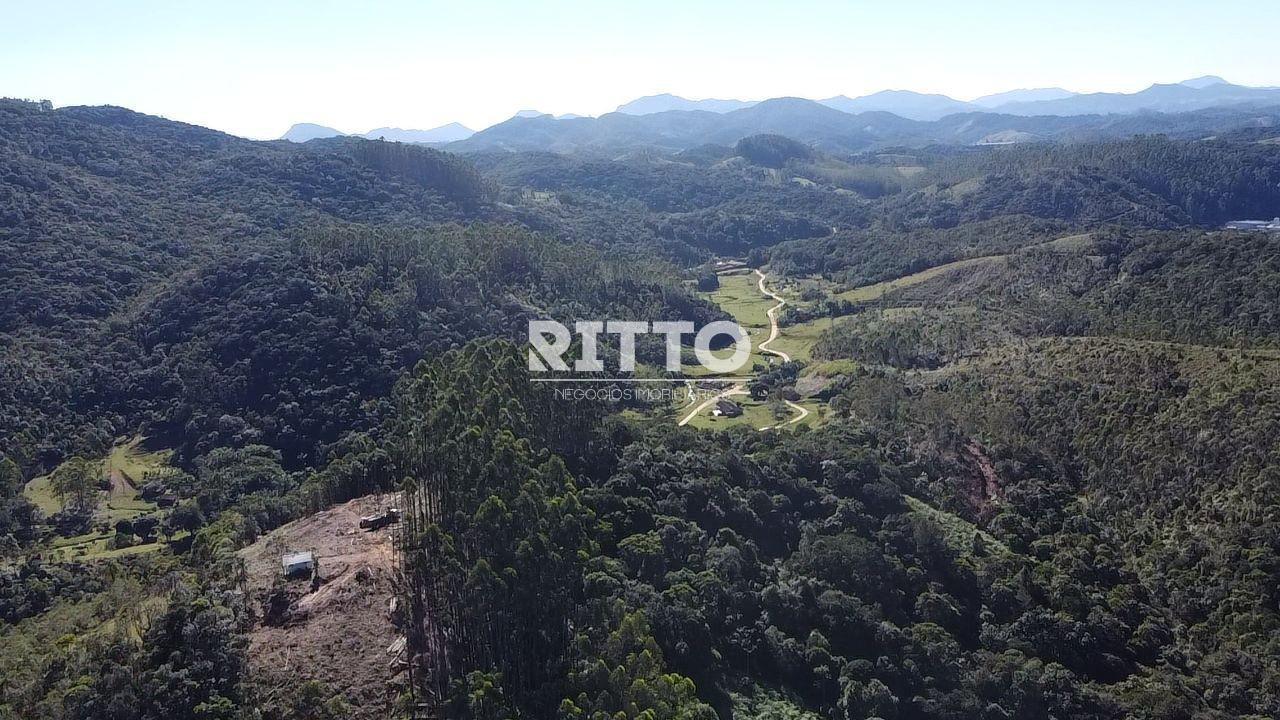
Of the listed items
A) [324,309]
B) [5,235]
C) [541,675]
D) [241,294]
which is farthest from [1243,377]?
[5,235]

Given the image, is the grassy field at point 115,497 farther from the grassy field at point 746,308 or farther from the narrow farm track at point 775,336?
the grassy field at point 746,308

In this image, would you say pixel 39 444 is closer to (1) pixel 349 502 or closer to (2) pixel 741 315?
(1) pixel 349 502

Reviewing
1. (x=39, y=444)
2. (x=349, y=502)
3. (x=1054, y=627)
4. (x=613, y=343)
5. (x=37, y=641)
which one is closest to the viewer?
(x=37, y=641)

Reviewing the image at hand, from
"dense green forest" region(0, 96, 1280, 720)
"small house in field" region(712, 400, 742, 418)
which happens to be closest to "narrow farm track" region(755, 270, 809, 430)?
"dense green forest" region(0, 96, 1280, 720)

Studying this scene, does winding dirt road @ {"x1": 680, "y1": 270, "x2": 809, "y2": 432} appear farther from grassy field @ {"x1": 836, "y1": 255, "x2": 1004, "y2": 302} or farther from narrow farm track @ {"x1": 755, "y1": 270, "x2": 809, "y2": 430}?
grassy field @ {"x1": 836, "y1": 255, "x2": 1004, "y2": 302}

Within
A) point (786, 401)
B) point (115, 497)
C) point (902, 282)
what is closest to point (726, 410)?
point (786, 401)

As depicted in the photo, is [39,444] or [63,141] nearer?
[39,444]
